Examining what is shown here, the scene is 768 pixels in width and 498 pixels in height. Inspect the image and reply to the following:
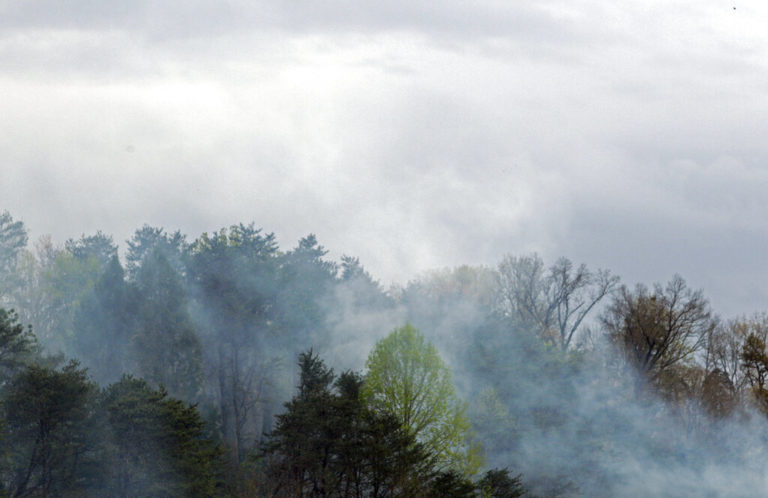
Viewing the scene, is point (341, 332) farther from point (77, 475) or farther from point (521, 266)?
point (77, 475)

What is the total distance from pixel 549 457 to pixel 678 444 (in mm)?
16918

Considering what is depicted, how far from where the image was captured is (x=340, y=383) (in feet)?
122

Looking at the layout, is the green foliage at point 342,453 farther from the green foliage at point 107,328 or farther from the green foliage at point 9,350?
the green foliage at point 107,328

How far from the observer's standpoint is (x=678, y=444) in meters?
64.9

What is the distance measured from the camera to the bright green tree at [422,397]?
1697 inches

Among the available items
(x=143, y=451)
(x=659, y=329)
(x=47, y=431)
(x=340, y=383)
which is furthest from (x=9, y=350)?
(x=659, y=329)

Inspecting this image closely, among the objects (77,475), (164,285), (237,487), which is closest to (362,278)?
(164,285)

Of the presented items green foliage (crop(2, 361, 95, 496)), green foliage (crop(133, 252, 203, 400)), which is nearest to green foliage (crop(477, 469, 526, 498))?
green foliage (crop(2, 361, 95, 496))

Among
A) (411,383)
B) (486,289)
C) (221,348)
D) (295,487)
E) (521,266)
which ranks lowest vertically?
(295,487)

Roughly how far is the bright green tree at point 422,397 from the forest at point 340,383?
0.36 feet

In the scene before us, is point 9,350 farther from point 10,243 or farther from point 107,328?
point 10,243

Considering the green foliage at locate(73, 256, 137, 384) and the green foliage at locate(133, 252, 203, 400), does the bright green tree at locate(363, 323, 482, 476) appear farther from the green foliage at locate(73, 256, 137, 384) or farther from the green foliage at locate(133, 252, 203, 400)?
the green foliage at locate(73, 256, 137, 384)

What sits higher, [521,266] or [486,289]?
[486,289]

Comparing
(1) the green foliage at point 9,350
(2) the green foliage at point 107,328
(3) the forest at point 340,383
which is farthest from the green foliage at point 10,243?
(1) the green foliage at point 9,350
